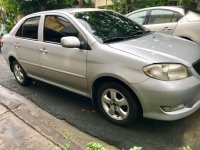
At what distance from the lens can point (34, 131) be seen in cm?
425

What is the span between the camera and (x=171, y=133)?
399 cm

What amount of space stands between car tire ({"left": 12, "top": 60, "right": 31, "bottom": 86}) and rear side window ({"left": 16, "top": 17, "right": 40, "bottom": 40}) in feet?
2.24

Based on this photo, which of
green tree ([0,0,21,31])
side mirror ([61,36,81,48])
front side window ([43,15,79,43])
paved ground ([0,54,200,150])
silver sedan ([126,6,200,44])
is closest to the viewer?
paved ground ([0,54,200,150])

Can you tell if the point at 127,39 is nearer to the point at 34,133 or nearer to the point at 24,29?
the point at 34,133

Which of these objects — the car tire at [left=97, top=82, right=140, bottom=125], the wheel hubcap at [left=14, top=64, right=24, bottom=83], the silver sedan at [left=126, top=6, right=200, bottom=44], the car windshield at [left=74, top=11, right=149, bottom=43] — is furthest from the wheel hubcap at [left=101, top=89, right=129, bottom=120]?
the silver sedan at [left=126, top=6, right=200, bottom=44]

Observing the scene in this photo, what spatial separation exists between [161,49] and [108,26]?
1.10 meters

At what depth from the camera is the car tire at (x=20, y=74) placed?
6281 mm

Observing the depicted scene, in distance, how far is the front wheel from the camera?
628cm

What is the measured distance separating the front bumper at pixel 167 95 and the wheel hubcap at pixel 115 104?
1.11 ft

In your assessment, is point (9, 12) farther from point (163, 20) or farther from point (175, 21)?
point (175, 21)

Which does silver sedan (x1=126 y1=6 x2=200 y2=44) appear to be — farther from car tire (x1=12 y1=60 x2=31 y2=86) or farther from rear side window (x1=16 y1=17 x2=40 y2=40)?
car tire (x1=12 y1=60 x2=31 y2=86)

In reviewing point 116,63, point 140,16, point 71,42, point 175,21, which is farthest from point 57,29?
point 140,16

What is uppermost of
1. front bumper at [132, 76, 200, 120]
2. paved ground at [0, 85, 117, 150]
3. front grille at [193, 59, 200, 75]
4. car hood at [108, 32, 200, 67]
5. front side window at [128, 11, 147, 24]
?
front side window at [128, 11, 147, 24]

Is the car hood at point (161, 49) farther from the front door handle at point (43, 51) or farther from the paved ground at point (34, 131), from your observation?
the front door handle at point (43, 51)
